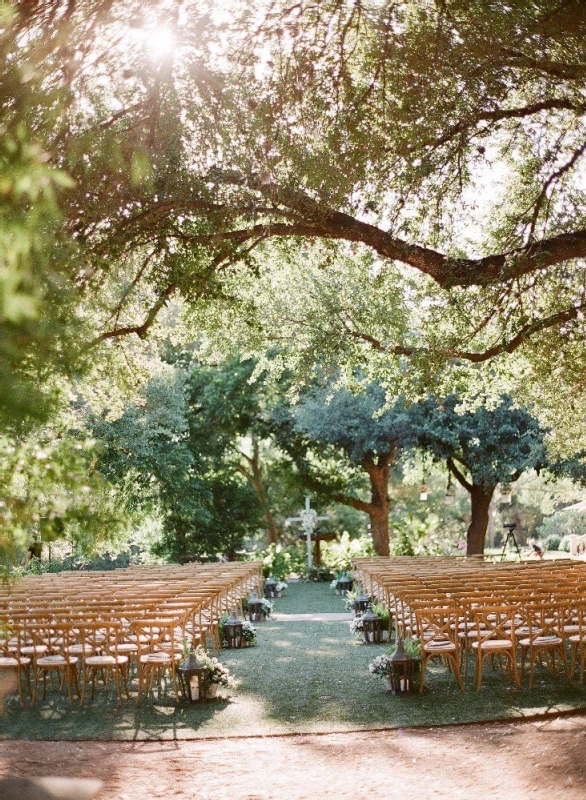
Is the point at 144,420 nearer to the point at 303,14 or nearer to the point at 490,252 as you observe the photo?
the point at 490,252

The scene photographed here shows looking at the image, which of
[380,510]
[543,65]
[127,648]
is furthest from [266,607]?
[380,510]

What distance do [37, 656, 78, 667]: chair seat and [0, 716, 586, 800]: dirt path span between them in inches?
66.6

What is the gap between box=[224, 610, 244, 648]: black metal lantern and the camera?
46.2ft

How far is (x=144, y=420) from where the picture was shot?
25.8 m

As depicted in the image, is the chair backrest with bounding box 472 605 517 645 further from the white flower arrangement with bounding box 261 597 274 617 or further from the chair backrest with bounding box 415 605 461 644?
the white flower arrangement with bounding box 261 597 274 617

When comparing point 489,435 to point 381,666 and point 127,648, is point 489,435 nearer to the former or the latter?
point 381,666

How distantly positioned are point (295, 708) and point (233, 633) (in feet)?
16.2

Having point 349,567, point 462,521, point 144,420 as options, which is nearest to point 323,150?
point 144,420

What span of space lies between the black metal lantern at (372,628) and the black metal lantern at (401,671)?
4068mm

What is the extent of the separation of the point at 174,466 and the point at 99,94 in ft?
63.4

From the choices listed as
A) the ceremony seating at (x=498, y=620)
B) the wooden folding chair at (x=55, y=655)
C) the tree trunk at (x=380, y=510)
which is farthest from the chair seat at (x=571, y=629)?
the tree trunk at (x=380, y=510)

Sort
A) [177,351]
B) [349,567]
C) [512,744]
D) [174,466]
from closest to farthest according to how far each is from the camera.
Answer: [512,744], [174,466], [349,567], [177,351]

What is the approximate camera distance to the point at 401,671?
966 cm

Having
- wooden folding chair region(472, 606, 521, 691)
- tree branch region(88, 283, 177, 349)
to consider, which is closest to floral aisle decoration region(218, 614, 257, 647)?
wooden folding chair region(472, 606, 521, 691)
